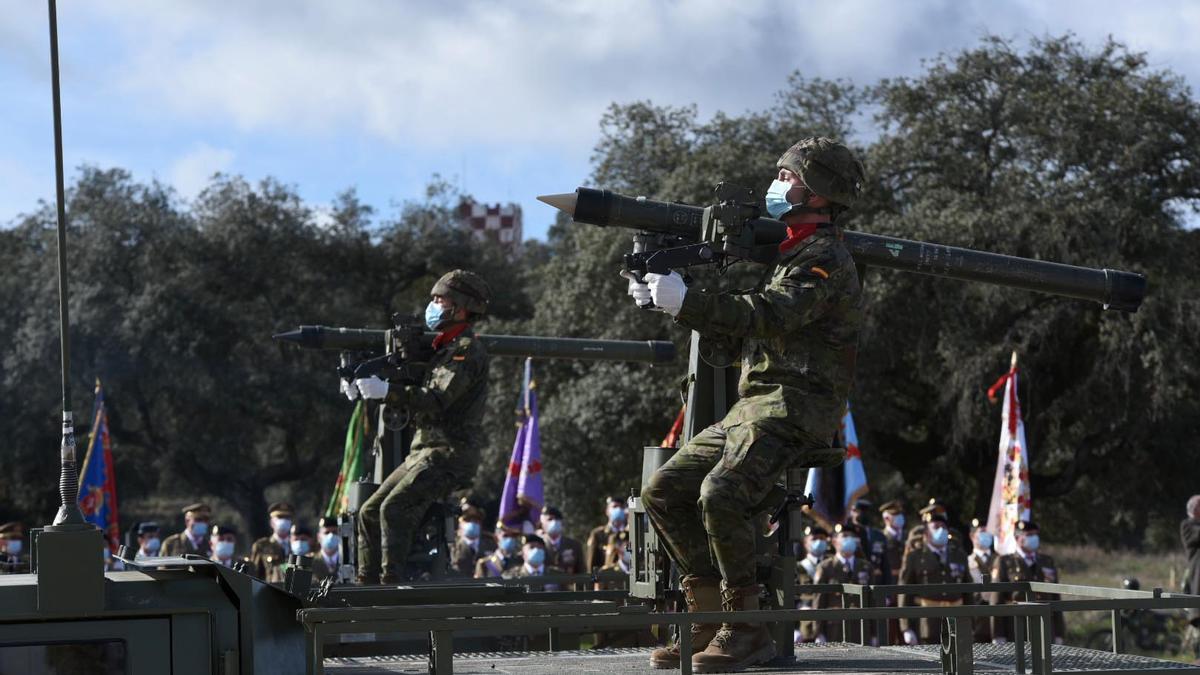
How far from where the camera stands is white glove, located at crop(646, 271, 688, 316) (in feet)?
21.5

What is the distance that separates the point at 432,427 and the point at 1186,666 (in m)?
6.30

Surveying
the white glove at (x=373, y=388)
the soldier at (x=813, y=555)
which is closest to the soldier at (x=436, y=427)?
the white glove at (x=373, y=388)

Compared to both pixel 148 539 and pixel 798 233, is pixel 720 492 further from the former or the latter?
pixel 148 539

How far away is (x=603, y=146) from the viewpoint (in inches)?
1209

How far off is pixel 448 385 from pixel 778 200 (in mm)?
4963

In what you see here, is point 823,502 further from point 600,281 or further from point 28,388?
point 28,388

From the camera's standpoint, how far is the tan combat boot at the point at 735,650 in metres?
6.70

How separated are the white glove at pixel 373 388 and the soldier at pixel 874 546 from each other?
26.3ft

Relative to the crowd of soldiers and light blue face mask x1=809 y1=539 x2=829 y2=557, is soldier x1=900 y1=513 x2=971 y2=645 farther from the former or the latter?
light blue face mask x1=809 y1=539 x2=829 y2=557

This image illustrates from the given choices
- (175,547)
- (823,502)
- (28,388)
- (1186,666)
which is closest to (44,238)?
(28,388)

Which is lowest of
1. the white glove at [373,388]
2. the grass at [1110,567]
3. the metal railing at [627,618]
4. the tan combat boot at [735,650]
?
the grass at [1110,567]

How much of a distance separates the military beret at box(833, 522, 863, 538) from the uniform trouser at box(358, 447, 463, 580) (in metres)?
6.80

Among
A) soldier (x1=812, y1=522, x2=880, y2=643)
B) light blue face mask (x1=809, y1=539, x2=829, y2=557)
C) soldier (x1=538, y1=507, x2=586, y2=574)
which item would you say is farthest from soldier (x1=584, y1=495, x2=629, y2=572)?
soldier (x1=812, y1=522, x2=880, y2=643)

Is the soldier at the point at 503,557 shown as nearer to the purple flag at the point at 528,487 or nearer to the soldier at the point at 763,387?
the purple flag at the point at 528,487
